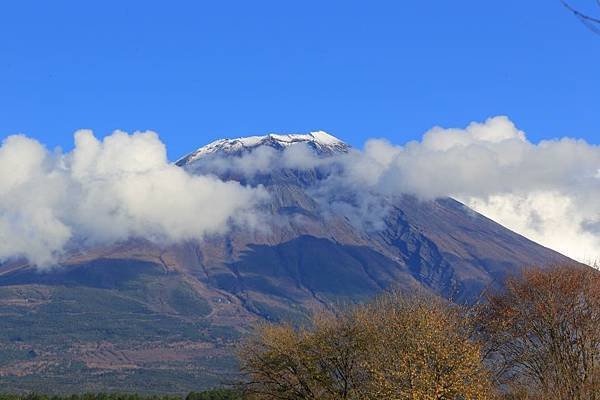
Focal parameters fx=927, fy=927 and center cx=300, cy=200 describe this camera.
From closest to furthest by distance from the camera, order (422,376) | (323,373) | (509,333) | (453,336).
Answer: (422,376) < (453,336) < (323,373) < (509,333)

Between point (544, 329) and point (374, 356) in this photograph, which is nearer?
point (374, 356)

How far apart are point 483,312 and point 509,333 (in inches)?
121

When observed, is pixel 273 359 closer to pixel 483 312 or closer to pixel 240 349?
pixel 240 349

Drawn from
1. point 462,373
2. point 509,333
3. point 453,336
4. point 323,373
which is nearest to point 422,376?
point 462,373

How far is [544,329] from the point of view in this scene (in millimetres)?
57438

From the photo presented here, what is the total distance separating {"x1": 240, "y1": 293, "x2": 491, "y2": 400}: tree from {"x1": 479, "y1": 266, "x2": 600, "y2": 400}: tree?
11.5 ft

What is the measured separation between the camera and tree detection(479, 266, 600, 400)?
54219mm

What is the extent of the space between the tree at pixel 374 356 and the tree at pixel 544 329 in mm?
3515

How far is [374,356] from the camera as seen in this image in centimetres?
4981

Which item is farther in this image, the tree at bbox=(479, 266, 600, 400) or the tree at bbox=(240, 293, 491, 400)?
the tree at bbox=(479, 266, 600, 400)

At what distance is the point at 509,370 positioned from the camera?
58594 millimetres

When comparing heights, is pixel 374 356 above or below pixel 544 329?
below

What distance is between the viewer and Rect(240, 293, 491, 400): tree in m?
43.4

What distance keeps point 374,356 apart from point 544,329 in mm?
13507
